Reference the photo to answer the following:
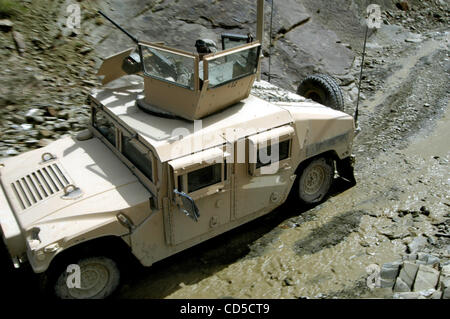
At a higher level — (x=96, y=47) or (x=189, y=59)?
(x=189, y=59)

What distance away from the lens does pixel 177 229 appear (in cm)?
555

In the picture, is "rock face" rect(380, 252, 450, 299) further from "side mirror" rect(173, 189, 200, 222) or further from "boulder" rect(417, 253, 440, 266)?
"side mirror" rect(173, 189, 200, 222)

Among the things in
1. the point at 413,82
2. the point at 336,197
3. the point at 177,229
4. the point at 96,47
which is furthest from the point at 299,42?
the point at 177,229

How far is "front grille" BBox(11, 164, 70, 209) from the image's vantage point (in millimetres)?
5371

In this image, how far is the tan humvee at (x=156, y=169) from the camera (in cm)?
507

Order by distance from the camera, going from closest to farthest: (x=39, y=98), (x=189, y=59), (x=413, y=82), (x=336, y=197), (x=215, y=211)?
(x=189, y=59)
(x=215, y=211)
(x=336, y=197)
(x=39, y=98)
(x=413, y=82)

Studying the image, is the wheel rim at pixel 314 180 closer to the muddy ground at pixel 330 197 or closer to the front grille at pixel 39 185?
the muddy ground at pixel 330 197

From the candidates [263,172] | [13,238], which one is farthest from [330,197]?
[13,238]

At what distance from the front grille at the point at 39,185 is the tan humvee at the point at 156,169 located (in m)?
0.02

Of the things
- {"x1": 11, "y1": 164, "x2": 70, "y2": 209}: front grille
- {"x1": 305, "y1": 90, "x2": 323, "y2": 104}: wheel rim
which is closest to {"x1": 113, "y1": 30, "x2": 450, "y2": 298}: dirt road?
{"x1": 305, "y1": 90, "x2": 323, "y2": 104}: wheel rim

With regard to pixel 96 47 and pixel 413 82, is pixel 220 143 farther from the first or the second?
pixel 413 82

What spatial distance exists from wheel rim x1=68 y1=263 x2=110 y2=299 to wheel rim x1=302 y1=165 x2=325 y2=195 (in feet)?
9.81

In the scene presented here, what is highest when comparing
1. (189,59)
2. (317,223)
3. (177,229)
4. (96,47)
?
(189,59)

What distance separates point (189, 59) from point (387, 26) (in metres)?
9.69
